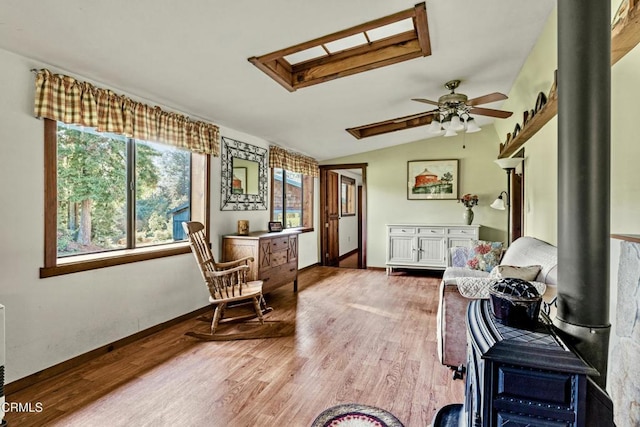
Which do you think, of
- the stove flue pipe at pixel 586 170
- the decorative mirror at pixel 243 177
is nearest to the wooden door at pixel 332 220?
the decorative mirror at pixel 243 177

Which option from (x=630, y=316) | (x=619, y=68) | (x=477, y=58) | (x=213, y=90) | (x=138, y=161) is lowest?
(x=630, y=316)

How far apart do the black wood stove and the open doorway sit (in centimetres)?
533

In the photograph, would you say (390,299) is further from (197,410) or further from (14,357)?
(14,357)

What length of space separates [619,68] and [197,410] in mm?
2953

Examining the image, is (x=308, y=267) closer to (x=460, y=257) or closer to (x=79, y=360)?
(x=460, y=257)

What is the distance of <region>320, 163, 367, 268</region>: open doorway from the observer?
21.6ft

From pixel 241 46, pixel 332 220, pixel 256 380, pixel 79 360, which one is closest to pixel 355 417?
pixel 256 380

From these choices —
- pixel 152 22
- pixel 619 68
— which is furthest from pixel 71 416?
pixel 619 68

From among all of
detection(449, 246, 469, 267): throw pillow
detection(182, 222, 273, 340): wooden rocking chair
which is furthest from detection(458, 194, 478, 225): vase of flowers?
detection(182, 222, 273, 340): wooden rocking chair

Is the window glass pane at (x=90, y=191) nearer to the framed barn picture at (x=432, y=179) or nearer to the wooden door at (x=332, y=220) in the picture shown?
the wooden door at (x=332, y=220)

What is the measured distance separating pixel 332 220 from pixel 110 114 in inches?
191

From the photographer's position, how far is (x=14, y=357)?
2078mm

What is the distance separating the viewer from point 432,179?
603cm

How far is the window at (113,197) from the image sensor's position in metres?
2.40
